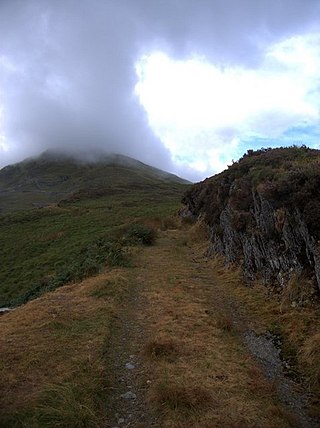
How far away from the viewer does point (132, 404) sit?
8750mm

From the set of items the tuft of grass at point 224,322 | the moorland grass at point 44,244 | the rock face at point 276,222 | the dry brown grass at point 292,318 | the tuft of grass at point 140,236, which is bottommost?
the moorland grass at point 44,244

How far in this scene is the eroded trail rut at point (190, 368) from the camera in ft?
26.6

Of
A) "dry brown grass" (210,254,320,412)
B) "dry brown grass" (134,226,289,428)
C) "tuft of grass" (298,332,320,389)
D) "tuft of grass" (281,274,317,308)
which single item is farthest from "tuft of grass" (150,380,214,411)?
"tuft of grass" (281,274,317,308)

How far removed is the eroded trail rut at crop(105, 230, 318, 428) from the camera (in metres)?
8.11

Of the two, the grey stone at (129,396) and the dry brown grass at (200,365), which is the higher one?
the dry brown grass at (200,365)

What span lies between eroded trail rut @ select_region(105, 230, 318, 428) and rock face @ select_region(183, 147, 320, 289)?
2.34 meters

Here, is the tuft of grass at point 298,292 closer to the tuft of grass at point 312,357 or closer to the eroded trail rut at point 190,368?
the eroded trail rut at point 190,368

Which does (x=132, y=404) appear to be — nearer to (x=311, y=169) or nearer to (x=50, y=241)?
(x=311, y=169)

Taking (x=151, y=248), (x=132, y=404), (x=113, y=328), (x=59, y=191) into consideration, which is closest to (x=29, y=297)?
(x=151, y=248)

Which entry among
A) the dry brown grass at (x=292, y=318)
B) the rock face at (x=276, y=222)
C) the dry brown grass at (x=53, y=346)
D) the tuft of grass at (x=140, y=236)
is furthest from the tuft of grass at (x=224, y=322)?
the tuft of grass at (x=140, y=236)

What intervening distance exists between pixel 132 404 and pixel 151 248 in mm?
20458

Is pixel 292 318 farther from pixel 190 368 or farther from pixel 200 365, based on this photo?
pixel 190 368

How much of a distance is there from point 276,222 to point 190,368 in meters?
7.60

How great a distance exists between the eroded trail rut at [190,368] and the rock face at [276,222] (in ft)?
7.69
